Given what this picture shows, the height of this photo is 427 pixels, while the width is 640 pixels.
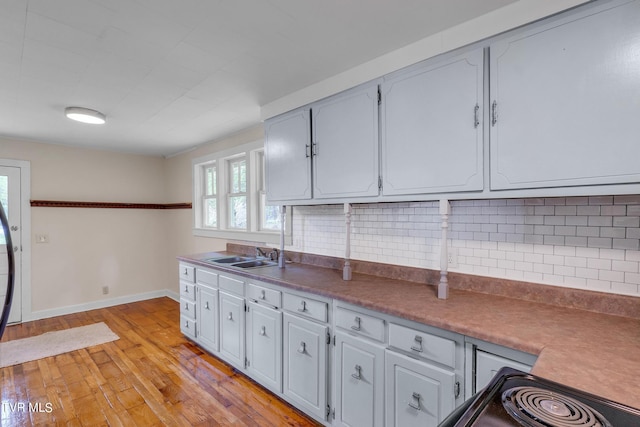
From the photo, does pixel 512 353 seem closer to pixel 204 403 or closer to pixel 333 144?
pixel 333 144

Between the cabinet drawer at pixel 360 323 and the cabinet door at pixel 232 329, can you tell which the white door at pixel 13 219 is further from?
the cabinet drawer at pixel 360 323

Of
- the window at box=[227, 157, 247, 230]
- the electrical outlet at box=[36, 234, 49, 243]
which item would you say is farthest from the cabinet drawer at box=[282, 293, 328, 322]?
the electrical outlet at box=[36, 234, 49, 243]

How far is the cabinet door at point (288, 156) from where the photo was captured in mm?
2474

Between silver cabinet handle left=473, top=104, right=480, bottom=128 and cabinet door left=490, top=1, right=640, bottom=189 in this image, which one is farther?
silver cabinet handle left=473, top=104, right=480, bottom=128

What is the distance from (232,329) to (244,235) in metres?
1.18

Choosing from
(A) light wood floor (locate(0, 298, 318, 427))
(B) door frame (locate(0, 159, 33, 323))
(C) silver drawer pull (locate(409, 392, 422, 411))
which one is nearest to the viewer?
(C) silver drawer pull (locate(409, 392, 422, 411))

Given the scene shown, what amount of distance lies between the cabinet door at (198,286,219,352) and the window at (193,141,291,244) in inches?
29.7

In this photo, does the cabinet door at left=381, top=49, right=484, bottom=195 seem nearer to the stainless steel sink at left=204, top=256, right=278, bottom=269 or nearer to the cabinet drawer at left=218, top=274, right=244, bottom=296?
the cabinet drawer at left=218, top=274, right=244, bottom=296

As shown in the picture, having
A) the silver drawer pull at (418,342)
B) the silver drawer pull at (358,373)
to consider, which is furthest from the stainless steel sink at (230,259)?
the silver drawer pull at (418,342)

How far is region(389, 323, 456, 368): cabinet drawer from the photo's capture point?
56.0 inches

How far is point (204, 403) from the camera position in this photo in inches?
91.7

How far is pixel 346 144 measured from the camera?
7.17ft

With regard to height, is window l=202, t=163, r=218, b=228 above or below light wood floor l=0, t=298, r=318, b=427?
above

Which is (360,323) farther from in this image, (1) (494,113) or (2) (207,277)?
(2) (207,277)
